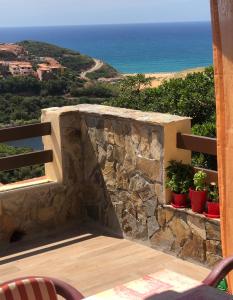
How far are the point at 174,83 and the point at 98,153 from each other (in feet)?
17.7

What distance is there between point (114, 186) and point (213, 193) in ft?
3.93

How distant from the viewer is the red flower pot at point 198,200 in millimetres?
4555

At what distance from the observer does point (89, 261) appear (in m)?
4.92

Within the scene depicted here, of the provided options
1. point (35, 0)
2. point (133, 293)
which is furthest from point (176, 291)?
point (35, 0)

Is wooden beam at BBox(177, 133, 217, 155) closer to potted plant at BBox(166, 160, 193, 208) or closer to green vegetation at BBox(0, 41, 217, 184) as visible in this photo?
potted plant at BBox(166, 160, 193, 208)

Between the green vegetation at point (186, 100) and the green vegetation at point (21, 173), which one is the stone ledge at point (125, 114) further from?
the green vegetation at point (186, 100)

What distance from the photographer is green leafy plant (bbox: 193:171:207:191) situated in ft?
15.0

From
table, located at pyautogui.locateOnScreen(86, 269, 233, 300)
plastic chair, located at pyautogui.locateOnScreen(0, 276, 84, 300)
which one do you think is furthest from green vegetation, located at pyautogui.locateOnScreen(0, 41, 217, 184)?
table, located at pyautogui.locateOnScreen(86, 269, 233, 300)

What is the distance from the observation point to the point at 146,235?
203 inches

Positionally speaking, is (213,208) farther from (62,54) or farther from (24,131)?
(62,54)

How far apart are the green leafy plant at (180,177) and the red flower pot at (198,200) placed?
0.17 metres

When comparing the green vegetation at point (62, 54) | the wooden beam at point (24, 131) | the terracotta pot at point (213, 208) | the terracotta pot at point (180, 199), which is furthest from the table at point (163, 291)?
the green vegetation at point (62, 54)

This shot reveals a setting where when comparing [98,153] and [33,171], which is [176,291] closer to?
[98,153]

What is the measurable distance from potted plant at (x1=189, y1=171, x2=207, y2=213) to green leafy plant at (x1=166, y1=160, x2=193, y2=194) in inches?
5.8
